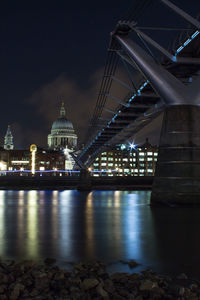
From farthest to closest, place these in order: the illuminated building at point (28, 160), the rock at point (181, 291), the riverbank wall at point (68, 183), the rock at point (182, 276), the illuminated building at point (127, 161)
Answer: the illuminated building at point (127, 161)
the illuminated building at point (28, 160)
the riverbank wall at point (68, 183)
the rock at point (182, 276)
the rock at point (181, 291)

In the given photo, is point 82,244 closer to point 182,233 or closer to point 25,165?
point 182,233

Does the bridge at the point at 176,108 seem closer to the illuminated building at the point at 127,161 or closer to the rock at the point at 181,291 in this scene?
the rock at the point at 181,291

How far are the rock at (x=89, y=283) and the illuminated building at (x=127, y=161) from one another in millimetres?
166685

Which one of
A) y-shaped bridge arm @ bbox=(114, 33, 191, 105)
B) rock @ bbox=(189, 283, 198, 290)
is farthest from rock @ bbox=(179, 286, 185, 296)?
y-shaped bridge arm @ bbox=(114, 33, 191, 105)

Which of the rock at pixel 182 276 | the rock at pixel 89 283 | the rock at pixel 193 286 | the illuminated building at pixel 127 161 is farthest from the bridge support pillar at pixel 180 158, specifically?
the illuminated building at pixel 127 161

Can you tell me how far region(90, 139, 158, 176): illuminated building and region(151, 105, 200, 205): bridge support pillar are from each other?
15028cm

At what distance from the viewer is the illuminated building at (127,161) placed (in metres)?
176

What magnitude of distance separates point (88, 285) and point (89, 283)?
0.15ft

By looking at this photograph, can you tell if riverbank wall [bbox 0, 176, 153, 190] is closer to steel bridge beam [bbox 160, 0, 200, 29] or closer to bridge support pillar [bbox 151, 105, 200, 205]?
bridge support pillar [bbox 151, 105, 200, 205]

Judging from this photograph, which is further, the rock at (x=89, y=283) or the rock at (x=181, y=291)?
the rock at (x=89, y=283)

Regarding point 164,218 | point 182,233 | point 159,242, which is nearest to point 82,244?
point 159,242

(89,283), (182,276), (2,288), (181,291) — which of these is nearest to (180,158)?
(182,276)

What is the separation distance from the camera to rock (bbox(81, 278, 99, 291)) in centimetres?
679

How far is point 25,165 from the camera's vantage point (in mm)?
161375
